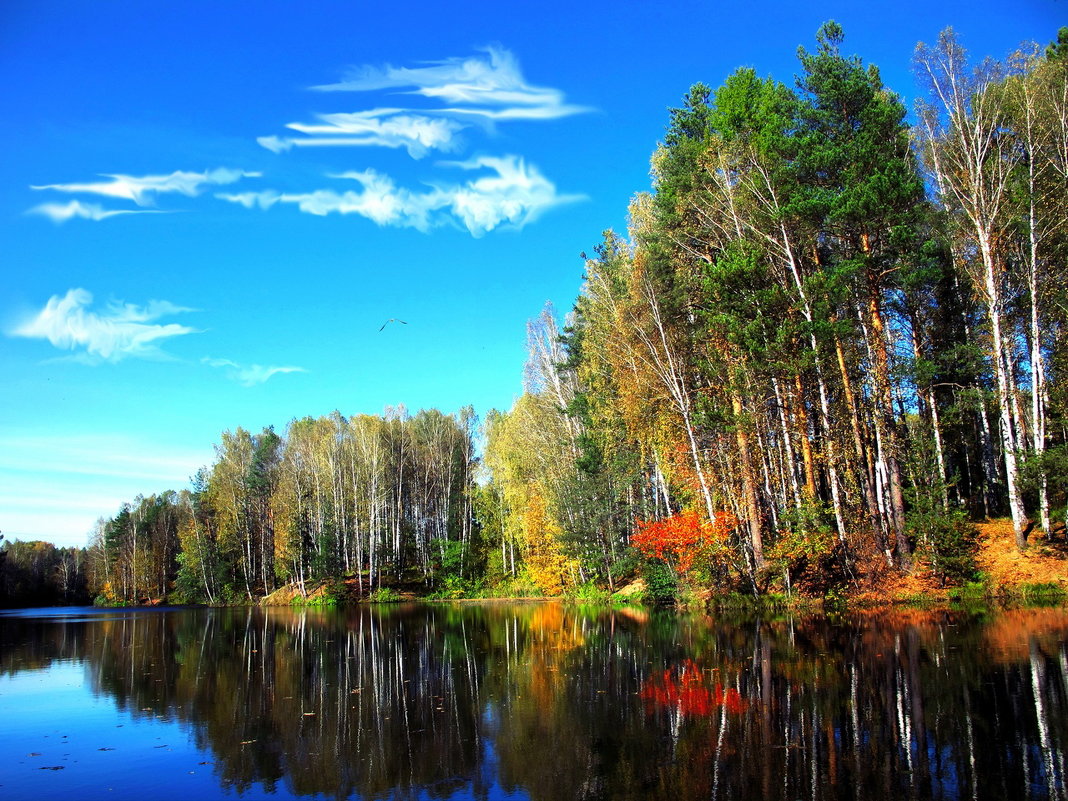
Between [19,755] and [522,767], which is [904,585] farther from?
[19,755]

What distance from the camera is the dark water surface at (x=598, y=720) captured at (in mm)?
6320

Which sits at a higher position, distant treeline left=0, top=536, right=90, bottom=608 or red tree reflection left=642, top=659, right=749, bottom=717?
red tree reflection left=642, top=659, right=749, bottom=717

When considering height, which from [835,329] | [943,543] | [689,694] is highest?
[835,329]

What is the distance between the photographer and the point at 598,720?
879 centimetres

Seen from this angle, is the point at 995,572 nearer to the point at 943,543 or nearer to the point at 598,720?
the point at 943,543

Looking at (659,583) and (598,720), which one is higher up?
(598,720)

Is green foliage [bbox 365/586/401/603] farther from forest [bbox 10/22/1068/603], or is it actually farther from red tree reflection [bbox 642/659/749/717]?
red tree reflection [bbox 642/659/749/717]

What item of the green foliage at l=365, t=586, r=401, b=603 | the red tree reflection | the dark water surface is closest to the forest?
the dark water surface

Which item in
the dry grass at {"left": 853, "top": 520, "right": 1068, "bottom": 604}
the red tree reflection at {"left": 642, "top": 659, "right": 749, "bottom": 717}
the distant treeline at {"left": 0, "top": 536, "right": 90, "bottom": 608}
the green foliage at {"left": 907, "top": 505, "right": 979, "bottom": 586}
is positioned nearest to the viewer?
the red tree reflection at {"left": 642, "top": 659, "right": 749, "bottom": 717}

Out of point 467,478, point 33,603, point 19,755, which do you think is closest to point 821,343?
point 19,755

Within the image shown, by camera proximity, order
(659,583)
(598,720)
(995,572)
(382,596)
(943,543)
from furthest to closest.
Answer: (382,596)
(659,583)
(995,572)
(943,543)
(598,720)

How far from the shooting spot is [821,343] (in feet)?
64.9

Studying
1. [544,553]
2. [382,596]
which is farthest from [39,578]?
[544,553]

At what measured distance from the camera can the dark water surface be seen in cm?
632
